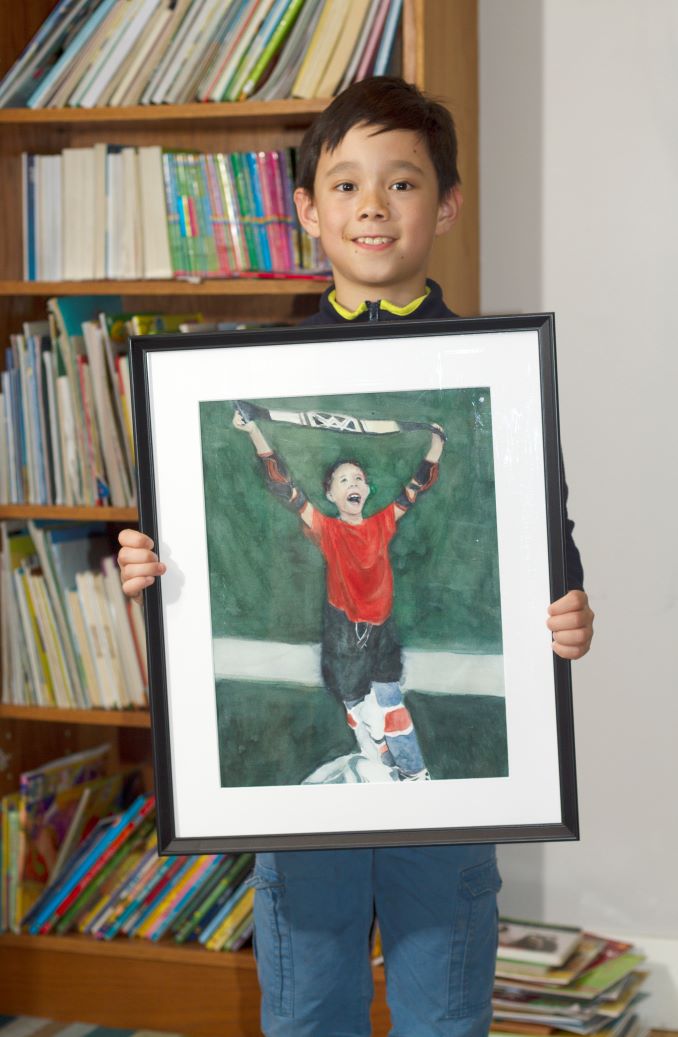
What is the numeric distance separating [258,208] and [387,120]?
2.21 feet

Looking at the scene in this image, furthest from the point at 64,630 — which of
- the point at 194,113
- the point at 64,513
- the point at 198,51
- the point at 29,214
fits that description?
the point at 198,51

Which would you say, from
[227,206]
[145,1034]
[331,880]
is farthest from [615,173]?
[145,1034]

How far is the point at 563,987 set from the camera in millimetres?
2039

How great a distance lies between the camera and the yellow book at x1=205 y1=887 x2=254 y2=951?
6.91 ft

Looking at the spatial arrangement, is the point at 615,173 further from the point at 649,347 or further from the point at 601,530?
the point at 601,530

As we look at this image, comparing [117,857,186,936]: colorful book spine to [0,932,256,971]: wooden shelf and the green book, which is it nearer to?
[0,932,256,971]: wooden shelf

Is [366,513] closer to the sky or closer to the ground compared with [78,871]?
closer to the sky

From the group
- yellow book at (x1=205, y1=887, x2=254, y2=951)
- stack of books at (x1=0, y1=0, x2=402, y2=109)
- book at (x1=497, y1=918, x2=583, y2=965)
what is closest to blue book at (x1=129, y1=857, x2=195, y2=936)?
yellow book at (x1=205, y1=887, x2=254, y2=951)

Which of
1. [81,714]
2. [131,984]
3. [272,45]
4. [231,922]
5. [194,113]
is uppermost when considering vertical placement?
[272,45]

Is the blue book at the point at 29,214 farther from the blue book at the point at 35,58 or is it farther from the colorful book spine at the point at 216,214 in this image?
the colorful book spine at the point at 216,214

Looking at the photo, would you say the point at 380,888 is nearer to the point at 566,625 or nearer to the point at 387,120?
the point at 566,625

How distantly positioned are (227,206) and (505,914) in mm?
1442

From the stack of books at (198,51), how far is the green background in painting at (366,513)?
0.93m

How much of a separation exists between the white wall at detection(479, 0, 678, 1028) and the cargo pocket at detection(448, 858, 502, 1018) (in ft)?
3.13
